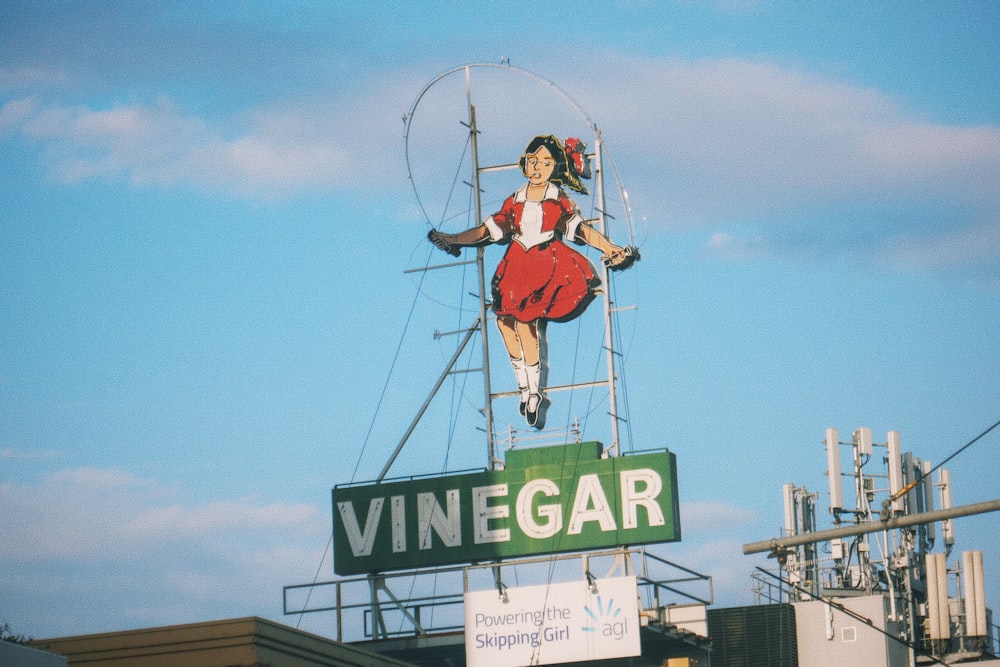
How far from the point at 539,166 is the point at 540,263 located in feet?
8.49

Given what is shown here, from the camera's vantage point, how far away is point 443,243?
46.4 m

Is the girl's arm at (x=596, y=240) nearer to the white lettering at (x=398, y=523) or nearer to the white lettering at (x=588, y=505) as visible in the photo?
the white lettering at (x=588, y=505)

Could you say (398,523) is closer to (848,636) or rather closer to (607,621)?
(607,621)

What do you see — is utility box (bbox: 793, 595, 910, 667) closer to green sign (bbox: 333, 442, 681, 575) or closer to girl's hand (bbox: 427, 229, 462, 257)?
green sign (bbox: 333, 442, 681, 575)

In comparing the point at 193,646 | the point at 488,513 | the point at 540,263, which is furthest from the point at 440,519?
the point at 193,646

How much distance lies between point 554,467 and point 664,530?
3158mm

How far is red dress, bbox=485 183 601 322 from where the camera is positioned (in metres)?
45.0

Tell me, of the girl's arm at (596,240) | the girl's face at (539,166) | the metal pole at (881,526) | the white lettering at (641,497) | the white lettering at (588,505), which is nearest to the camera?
the metal pole at (881,526)

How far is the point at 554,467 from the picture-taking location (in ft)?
143

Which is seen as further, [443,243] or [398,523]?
[443,243]

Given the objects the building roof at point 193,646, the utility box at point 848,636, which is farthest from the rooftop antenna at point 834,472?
the building roof at point 193,646

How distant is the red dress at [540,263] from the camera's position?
45.0 meters

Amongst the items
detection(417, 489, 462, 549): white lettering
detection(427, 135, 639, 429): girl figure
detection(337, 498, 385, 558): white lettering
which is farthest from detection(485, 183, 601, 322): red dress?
detection(337, 498, 385, 558): white lettering

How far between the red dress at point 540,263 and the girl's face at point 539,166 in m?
0.32
